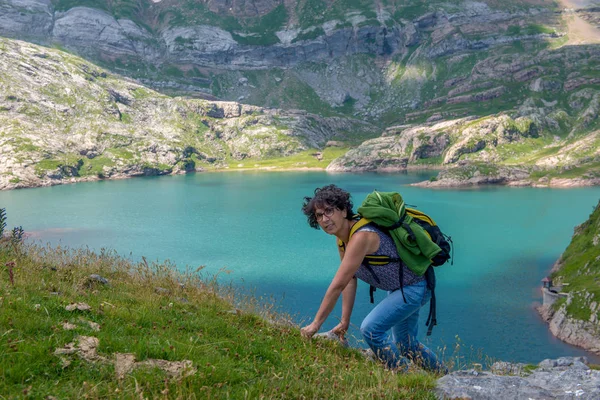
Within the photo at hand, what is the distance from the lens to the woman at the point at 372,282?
6414 mm

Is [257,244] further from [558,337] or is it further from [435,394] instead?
[435,394]

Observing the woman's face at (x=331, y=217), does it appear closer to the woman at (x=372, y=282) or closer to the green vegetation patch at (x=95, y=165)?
the woman at (x=372, y=282)

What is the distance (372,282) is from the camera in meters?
7.19

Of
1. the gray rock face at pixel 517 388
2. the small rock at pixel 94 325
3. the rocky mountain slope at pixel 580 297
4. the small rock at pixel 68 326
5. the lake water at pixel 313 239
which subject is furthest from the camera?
the lake water at pixel 313 239

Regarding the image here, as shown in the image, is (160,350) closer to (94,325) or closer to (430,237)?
(94,325)

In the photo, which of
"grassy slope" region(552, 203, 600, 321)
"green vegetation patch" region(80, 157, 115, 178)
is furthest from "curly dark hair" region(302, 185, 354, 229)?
"green vegetation patch" region(80, 157, 115, 178)

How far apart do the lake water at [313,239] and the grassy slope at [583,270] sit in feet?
10.6

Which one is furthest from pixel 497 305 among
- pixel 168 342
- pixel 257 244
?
pixel 168 342

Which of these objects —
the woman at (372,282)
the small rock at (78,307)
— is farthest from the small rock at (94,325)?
the woman at (372,282)

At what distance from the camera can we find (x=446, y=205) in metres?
104

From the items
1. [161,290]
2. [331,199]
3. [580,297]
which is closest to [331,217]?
[331,199]

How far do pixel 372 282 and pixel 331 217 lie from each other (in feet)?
5.06

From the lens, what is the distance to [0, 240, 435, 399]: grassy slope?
443cm

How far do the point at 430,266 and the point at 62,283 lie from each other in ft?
24.7
